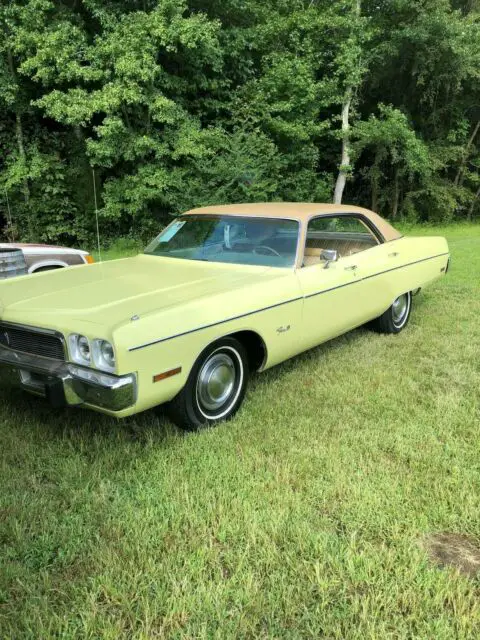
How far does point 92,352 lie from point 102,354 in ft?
0.17

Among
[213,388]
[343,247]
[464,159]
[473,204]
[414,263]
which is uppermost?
[343,247]

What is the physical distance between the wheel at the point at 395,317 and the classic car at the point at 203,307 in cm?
2

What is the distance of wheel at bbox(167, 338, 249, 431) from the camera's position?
3098 mm

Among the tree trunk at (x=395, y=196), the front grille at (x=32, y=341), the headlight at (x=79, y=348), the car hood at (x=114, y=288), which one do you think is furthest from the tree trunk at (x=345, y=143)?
the headlight at (x=79, y=348)

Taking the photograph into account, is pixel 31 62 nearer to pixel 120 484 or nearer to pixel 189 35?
pixel 189 35

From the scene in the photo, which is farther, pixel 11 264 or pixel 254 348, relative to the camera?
pixel 11 264

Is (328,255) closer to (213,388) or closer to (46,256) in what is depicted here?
(213,388)

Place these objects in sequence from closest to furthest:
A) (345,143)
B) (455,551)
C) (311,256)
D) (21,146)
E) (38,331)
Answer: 1. (455,551)
2. (38,331)
3. (311,256)
4. (21,146)
5. (345,143)

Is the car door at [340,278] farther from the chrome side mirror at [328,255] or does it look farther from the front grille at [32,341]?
the front grille at [32,341]

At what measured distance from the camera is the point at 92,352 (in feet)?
8.88

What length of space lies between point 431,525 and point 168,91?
14.7 m

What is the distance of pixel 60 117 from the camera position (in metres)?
12.9

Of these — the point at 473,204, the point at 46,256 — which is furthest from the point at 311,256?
the point at 473,204

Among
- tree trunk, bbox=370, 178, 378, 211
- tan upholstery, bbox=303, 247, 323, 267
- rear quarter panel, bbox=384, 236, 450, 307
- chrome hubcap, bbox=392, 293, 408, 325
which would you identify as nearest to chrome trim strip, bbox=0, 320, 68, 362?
tan upholstery, bbox=303, 247, 323, 267
